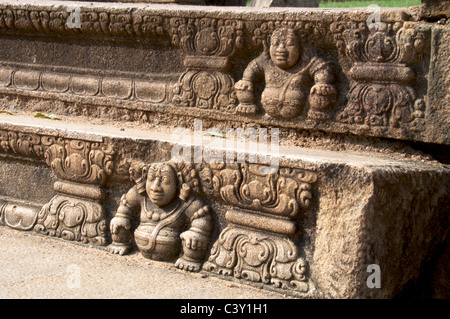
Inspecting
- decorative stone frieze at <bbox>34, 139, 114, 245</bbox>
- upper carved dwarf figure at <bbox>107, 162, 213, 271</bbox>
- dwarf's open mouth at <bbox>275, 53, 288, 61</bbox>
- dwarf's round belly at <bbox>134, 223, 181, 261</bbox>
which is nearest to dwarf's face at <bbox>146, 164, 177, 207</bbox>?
upper carved dwarf figure at <bbox>107, 162, 213, 271</bbox>

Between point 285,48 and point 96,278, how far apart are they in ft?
4.63

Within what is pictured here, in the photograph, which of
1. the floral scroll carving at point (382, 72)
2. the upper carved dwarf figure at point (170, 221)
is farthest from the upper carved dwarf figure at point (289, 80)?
the upper carved dwarf figure at point (170, 221)

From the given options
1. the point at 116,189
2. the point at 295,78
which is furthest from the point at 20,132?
the point at 295,78

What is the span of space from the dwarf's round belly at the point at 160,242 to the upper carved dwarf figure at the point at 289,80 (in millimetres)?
755

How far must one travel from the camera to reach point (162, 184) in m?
2.90

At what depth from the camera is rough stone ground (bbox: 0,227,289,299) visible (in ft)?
8.51

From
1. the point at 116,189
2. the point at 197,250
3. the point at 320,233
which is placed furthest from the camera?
the point at 116,189

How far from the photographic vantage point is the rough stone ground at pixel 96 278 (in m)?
2.59

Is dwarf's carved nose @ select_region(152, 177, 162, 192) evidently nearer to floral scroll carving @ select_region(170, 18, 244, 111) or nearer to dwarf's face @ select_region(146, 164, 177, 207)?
dwarf's face @ select_region(146, 164, 177, 207)

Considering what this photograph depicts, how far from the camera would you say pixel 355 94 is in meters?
2.85

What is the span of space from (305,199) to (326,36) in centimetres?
84

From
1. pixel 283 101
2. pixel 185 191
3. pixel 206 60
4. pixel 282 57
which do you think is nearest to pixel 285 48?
pixel 282 57

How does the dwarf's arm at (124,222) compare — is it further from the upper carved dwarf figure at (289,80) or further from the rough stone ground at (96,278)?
the upper carved dwarf figure at (289,80)

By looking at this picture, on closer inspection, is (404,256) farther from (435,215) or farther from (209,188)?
(209,188)
